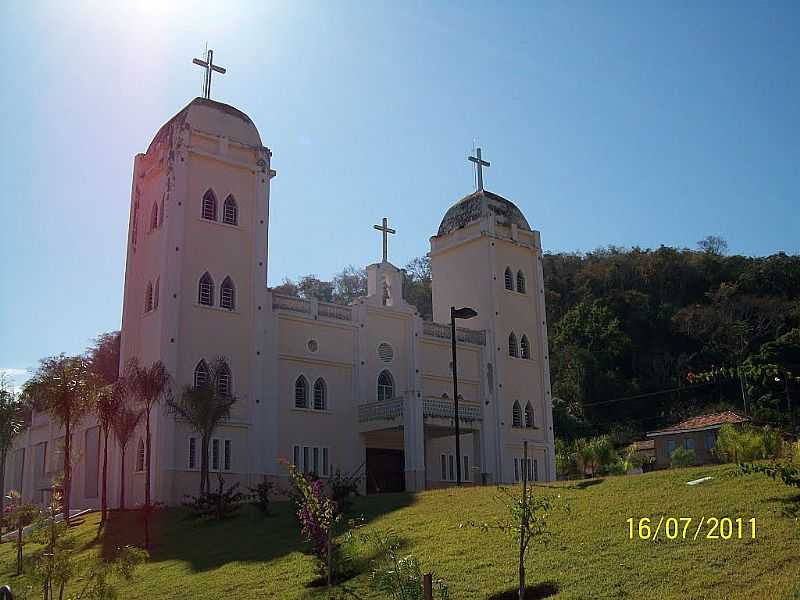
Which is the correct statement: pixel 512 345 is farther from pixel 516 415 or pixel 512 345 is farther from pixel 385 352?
pixel 385 352

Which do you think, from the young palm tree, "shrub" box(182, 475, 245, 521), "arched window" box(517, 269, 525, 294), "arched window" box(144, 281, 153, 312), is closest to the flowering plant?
"shrub" box(182, 475, 245, 521)

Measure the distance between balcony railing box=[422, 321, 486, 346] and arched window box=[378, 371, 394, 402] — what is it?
2.59 metres

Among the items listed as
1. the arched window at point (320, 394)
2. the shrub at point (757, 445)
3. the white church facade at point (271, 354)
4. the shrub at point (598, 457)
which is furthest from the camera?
the shrub at point (598, 457)

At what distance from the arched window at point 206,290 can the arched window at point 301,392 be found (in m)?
4.30

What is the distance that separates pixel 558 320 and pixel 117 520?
49.0 m

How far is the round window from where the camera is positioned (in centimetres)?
3525

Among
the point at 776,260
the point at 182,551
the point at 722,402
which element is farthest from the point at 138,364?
the point at 776,260

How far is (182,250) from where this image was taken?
101ft

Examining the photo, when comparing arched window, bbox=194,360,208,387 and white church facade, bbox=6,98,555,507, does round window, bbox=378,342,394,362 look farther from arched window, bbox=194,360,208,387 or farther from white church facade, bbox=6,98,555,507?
arched window, bbox=194,360,208,387

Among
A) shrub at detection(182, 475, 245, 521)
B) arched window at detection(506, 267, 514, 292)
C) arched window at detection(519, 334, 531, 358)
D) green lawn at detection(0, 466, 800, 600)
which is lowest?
green lawn at detection(0, 466, 800, 600)

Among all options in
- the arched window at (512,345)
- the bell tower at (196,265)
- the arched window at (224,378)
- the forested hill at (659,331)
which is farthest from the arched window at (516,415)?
the forested hill at (659,331)

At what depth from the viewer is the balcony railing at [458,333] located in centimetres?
3706

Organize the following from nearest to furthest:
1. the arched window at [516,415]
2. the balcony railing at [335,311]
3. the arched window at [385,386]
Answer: the balcony railing at [335,311], the arched window at [385,386], the arched window at [516,415]

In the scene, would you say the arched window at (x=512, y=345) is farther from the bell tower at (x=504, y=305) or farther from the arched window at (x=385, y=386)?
the arched window at (x=385, y=386)
